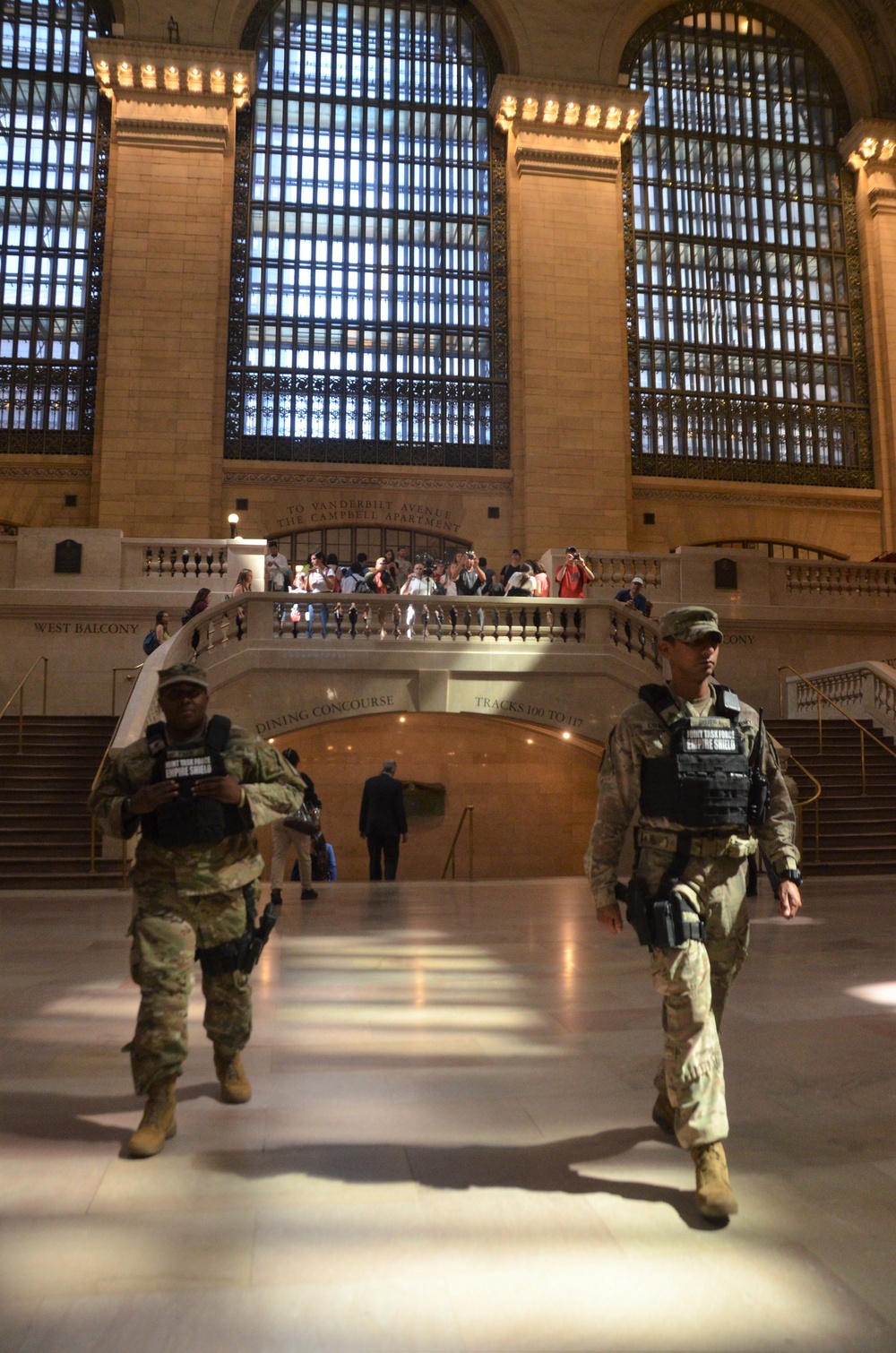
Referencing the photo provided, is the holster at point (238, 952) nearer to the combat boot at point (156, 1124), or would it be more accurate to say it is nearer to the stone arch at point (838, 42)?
the combat boot at point (156, 1124)

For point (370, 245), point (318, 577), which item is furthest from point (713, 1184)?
point (370, 245)

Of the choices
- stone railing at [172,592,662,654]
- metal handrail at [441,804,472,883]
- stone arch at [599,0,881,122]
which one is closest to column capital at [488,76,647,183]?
stone arch at [599,0,881,122]

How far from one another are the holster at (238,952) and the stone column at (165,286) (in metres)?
19.2

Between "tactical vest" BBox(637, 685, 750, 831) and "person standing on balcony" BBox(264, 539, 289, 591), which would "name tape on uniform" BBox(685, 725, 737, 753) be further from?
"person standing on balcony" BBox(264, 539, 289, 591)

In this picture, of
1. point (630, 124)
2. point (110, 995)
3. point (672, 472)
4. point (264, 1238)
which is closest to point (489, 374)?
point (672, 472)

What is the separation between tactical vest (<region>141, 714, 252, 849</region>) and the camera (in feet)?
12.6

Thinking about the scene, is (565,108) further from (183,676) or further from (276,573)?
(183,676)

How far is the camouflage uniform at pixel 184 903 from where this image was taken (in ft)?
12.1

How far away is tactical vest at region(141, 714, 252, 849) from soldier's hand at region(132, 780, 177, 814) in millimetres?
43

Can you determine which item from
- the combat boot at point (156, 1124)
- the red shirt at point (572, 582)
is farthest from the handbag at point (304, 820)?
the red shirt at point (572, 582)

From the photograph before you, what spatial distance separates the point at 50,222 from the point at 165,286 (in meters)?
3.31

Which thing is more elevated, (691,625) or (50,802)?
(691,625)

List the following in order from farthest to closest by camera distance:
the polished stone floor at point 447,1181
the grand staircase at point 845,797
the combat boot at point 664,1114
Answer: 1. the grand staircase at point 845,797
2. the combat boot at point 664,1114
3. the polished stone floor at point 447,1181

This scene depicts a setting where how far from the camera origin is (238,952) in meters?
3.96
